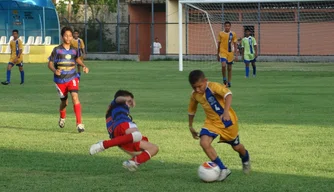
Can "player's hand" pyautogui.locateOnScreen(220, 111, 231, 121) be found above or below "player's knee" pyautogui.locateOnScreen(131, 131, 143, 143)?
above

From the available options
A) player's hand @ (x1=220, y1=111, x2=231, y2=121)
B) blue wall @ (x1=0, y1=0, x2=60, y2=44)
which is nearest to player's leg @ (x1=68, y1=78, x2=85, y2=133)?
player's hand @ (x1=220, y1=111, x2=231, y2=121)

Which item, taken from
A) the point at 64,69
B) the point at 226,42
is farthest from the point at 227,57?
the point at 64,69

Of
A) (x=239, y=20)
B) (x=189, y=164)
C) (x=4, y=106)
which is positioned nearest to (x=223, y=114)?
(x=189, y=164)

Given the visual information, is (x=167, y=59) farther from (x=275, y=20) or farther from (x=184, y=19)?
(x=275, y=20)

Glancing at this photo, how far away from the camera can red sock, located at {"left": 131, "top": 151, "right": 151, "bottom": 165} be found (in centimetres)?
992

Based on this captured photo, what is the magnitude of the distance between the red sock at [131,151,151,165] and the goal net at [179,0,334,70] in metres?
40.5

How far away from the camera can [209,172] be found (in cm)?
936

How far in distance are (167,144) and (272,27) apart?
40.9 meters

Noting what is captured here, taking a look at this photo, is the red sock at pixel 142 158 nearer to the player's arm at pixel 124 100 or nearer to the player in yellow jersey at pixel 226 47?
the player's arm at pixel 124 100

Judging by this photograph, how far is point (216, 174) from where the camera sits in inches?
370

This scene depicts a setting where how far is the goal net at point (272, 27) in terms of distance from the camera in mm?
50750

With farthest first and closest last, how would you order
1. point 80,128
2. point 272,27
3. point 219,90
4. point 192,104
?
point 272,27 → point 80,128 → point 192,104 → point 219,90

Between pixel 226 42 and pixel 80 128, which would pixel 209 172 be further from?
pixel 226 42

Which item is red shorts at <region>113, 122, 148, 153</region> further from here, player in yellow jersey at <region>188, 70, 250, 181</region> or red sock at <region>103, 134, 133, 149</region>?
player in yellow jersey at <region>188, 70, 250, 181</region>
